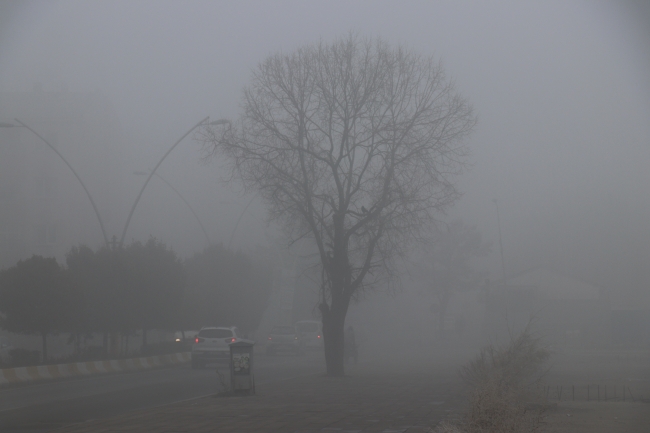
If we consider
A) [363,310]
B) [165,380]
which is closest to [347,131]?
[165,380]

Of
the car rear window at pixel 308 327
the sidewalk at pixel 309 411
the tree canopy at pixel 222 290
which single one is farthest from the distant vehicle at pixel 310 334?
the sidewalk at pixel 309 411

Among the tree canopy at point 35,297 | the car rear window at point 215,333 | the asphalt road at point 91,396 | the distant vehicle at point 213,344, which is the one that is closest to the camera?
the asphalt road at point 91,396

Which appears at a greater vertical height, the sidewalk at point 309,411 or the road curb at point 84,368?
the road curb at point 84,368

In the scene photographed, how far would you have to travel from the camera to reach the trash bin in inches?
711

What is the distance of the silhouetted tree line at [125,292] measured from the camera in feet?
97.7

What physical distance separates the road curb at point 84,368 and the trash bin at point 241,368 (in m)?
9.70

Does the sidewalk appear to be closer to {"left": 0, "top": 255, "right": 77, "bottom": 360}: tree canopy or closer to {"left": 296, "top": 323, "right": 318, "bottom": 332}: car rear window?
{"left": 0, "top": 255, "right": 77, "bottom": 360}: tree canopy

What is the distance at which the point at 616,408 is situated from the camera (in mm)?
15672

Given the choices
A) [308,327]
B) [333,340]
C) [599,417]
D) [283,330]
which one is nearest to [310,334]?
[308,327]

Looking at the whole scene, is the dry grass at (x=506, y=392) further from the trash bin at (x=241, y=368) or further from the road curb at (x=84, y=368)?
the road curb at (x=84, y=368)

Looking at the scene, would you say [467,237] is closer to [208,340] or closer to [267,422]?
[208,340]

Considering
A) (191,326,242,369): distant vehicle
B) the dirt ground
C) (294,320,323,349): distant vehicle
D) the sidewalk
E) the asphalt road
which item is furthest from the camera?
(294,320,323,349): distant vehicle

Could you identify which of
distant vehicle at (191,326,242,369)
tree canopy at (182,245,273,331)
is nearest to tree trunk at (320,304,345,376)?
distant vehicle at (191,326,242,369)

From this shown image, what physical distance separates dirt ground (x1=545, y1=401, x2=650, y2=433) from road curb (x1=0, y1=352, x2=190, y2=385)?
17.5 m
